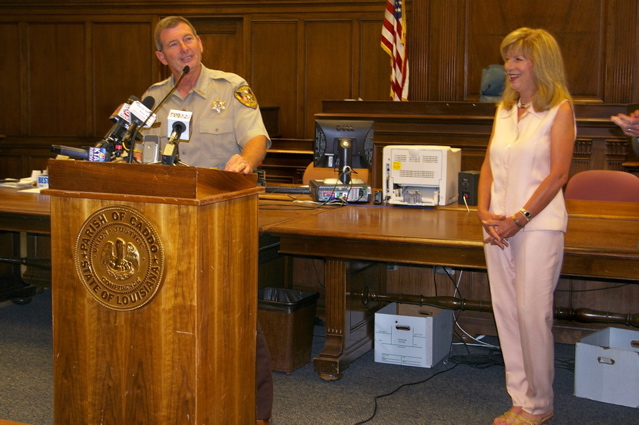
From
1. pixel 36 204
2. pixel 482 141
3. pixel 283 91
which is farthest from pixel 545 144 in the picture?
pixel 283 91

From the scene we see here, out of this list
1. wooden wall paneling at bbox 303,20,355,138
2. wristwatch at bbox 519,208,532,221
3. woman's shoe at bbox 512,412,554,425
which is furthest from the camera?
wooden wall paneling at bbox 303,20,355,138

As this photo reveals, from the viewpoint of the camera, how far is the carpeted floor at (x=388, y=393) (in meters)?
3.02

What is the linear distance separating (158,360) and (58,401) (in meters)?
0.30

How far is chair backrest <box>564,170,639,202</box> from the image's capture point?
445 cm

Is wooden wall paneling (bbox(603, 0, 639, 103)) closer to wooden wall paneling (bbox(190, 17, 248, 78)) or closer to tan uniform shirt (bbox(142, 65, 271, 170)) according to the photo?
wooden wall paneling (bbox(190, 17, 248, 78))

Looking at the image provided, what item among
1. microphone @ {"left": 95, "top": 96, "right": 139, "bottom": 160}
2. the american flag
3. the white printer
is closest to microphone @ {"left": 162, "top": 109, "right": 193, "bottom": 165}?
microphone @ {"left": 95, "top": 96, "right": 139, "bottom": 160}

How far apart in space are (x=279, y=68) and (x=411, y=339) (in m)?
5.66

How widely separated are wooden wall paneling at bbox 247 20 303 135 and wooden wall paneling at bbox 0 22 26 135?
119 inches

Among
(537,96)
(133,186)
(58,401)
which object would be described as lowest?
(58,401)

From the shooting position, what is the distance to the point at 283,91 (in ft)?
28.8

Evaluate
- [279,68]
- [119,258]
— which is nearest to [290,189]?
[119,258]

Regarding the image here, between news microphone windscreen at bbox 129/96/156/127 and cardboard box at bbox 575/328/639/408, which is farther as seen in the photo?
cardboard box at bbox 575/328/639/408

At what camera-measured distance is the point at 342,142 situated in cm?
431

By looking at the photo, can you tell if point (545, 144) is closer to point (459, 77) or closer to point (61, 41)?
point (459, 77)
